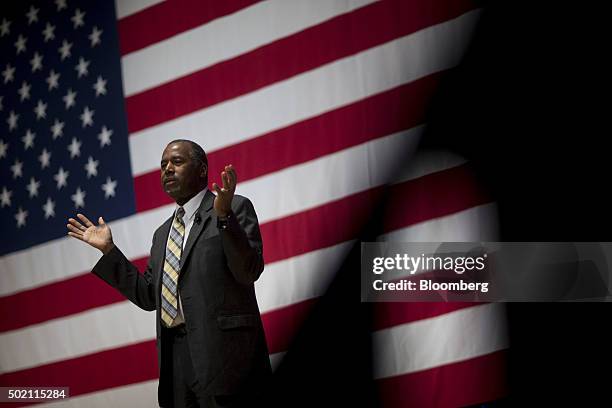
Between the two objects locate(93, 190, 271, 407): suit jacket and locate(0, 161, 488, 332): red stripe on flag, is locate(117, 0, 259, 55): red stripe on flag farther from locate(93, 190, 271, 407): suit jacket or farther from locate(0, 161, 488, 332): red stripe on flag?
locate(93, 190, 271, 407): suit jacket

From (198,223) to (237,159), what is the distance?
0.97m

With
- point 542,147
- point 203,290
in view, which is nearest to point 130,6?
point 203,290

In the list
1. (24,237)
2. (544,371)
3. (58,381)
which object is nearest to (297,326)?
(544,371)

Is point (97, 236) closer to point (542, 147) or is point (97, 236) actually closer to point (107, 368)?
point (107, 368)

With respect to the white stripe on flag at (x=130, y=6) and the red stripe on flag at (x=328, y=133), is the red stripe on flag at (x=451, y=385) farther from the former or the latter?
the white stripe on flag at (x=130, y=6)

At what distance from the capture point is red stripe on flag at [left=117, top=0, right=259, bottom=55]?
3.62 m

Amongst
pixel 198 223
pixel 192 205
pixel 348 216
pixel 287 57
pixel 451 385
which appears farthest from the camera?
pixel 287 57

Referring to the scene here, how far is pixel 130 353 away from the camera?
11.9ft

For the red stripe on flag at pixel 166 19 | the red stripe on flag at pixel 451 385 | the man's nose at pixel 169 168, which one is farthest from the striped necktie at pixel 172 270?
the red stripe on flag at pixel 166 19

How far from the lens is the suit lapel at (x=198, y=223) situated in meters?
2.52

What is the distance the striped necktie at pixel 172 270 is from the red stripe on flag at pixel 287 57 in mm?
1033

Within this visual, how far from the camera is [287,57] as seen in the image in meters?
3.43

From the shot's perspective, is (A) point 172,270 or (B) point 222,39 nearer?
(A) point 172,270

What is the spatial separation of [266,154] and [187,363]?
4.06ft
